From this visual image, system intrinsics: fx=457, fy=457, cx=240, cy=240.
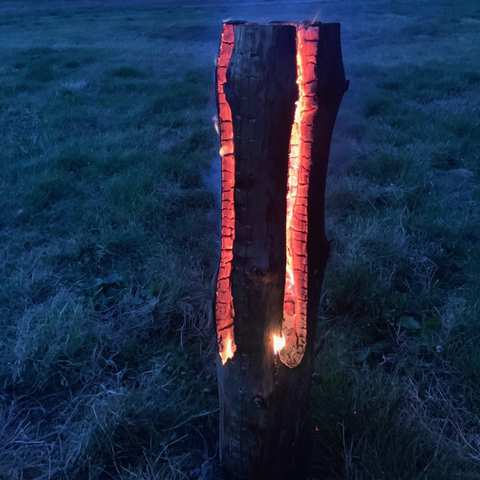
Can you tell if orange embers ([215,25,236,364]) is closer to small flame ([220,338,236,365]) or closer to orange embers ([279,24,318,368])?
small flame ([220,338,236,365])

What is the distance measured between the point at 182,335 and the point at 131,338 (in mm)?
298

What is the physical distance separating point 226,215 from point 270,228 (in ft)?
0.52

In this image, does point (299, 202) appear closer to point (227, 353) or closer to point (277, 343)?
point (277, 343)

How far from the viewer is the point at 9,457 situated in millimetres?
2004

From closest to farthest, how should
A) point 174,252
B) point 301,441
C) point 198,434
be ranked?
point 301,441
point 198,434
point 174,252

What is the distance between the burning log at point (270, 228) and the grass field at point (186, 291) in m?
0.37

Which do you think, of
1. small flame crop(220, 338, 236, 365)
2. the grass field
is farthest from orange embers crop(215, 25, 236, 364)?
the grass field

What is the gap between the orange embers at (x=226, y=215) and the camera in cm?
136

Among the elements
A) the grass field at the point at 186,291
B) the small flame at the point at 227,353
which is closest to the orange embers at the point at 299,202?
the small flame at the point at 227,353

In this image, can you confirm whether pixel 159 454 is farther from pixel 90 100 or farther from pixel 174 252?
pixel 90 100

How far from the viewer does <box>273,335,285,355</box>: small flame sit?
163 centimetres

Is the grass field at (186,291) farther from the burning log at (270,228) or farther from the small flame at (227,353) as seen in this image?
the small flame at (227,353)

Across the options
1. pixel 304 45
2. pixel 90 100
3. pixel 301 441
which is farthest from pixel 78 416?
pixel 90 100

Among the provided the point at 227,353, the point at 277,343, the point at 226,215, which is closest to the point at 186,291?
the point at 227,353
